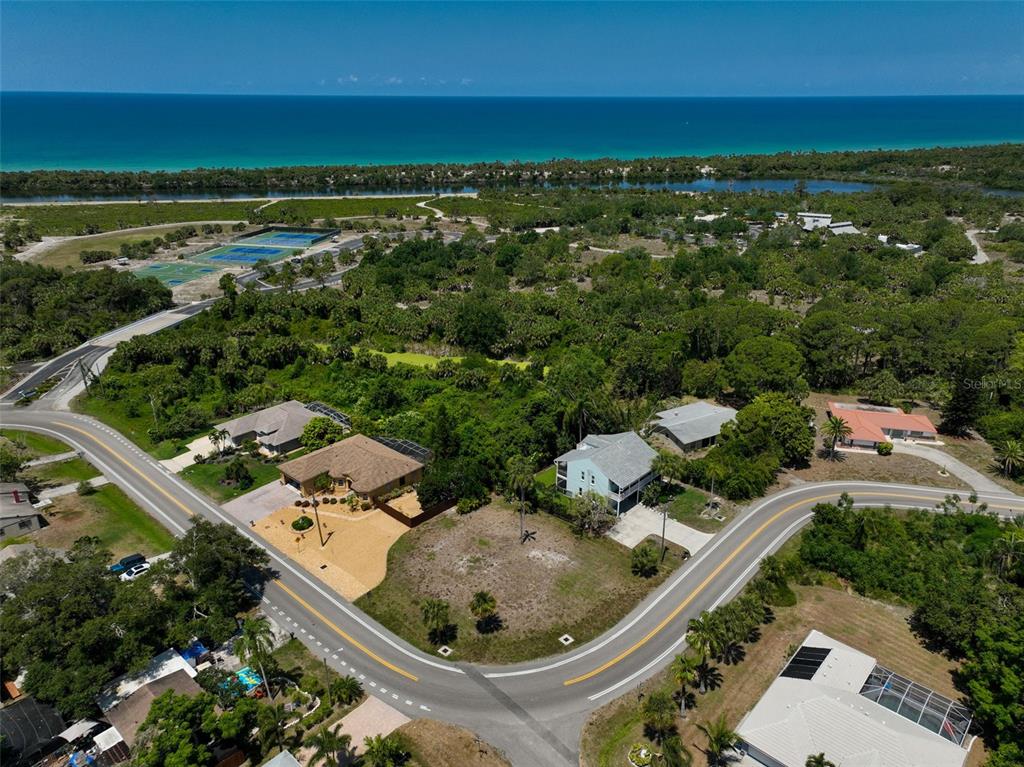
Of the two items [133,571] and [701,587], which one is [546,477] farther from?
[133,571]

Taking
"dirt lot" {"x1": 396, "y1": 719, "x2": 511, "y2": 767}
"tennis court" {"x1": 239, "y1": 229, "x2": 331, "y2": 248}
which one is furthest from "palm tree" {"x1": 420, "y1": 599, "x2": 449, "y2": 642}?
"tennis court" {"x1": 239, "y1": 229, "x2": 331, "y2": 248}

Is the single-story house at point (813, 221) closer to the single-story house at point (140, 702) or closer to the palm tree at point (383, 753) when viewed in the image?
the palm tree at point (383, 753)

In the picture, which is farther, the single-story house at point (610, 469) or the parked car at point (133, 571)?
the single-story house at point (610, 469)

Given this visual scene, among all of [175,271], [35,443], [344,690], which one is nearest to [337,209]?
[175,271]

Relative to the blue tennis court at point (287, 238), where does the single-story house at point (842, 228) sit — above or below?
above

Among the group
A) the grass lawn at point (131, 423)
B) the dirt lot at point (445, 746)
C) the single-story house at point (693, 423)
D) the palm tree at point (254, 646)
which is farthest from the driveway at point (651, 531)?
the grass lawn at point (131, 423)

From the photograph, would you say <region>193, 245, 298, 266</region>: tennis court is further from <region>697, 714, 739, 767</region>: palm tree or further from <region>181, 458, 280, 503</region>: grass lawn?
<region>697, 714, 739, 767</region>: palm tree

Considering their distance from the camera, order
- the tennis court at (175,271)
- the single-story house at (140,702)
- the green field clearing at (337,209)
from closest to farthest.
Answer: the single-story house at (140,702) → the tennis court at (175,271) → the green field clearing at (337,209)
